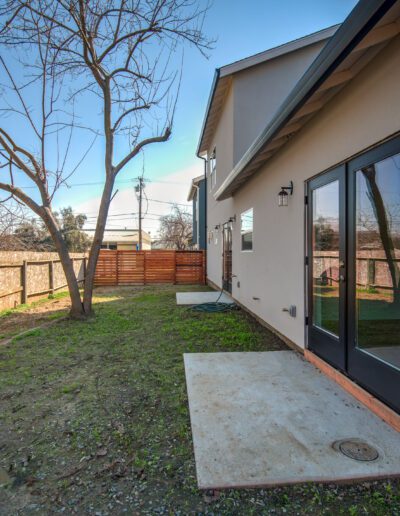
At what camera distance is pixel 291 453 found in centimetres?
210

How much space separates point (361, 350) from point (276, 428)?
1052 mm

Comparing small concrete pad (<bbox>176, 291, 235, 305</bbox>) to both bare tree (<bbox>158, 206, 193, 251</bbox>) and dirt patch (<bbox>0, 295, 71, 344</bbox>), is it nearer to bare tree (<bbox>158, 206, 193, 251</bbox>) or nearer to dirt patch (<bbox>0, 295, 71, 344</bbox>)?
dirt patch (<bbox>0, 295, 71, 344</bbox>)

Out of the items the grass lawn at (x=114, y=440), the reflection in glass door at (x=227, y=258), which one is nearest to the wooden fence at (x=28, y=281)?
the grass lawn at (x=114, y=440)

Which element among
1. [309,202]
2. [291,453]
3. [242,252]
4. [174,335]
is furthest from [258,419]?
[242,252]

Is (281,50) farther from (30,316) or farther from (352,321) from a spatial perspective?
(30,316)

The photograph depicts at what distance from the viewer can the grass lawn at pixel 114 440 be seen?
174cm

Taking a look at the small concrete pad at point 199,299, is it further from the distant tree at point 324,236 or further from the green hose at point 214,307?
the distant tree at point 324,236

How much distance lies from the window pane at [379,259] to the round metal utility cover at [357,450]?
0.65 m

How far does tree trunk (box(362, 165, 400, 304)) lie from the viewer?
2500 mm

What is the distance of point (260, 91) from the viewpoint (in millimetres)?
7898

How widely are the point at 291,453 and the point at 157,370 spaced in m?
1.96

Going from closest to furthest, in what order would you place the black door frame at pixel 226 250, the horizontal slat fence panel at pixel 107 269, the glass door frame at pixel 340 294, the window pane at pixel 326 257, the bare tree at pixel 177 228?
the glass door frame at pixel 340 294, the window pane at pixel 326 257, the black door frame at pixel 226 250, the horizontal slat fence panel at pixel 107 269, the bare tree at pixel 177 228

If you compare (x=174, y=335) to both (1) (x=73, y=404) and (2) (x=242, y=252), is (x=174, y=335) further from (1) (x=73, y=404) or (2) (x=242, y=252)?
(2) (x=242, y=252)

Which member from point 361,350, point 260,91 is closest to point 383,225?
point 361,350
